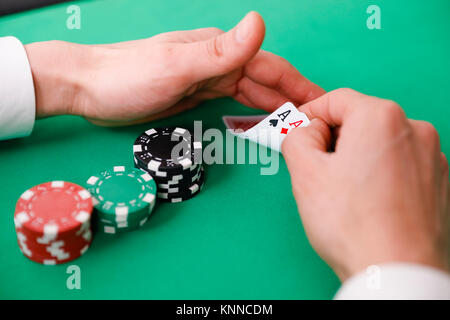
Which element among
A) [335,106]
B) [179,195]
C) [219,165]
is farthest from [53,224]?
[335,106]

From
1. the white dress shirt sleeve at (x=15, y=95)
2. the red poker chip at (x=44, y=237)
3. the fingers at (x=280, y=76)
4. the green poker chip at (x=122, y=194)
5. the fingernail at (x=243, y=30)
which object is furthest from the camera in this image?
the fingers at (x=280, y=76)

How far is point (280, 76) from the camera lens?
1.53 meters

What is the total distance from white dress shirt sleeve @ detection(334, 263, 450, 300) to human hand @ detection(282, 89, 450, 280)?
3cm

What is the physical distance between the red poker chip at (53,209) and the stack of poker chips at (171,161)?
0.65 feet

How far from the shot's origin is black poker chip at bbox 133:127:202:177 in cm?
123

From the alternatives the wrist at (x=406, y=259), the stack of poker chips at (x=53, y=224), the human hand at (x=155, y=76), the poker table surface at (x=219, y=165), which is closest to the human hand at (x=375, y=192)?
the wrist at (x=406, y=259)

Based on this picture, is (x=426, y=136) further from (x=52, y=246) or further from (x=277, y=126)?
(x=52, y=246)

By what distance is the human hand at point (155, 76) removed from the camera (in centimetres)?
132

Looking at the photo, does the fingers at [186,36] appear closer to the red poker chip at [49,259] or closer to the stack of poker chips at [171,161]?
the stack of poker chips at [171,161]

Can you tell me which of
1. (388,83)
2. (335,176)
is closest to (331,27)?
(388,83)

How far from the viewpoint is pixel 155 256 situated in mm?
1102

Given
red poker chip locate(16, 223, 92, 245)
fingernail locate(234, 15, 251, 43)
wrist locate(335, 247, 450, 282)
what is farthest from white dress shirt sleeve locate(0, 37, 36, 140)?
wrist locate(335, 247, 450, 282)

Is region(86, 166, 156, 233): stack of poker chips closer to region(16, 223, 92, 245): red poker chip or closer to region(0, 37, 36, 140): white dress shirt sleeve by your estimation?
region(16, 223, 92, 245): red poker chip

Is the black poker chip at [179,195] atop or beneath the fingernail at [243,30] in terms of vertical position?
beneath
